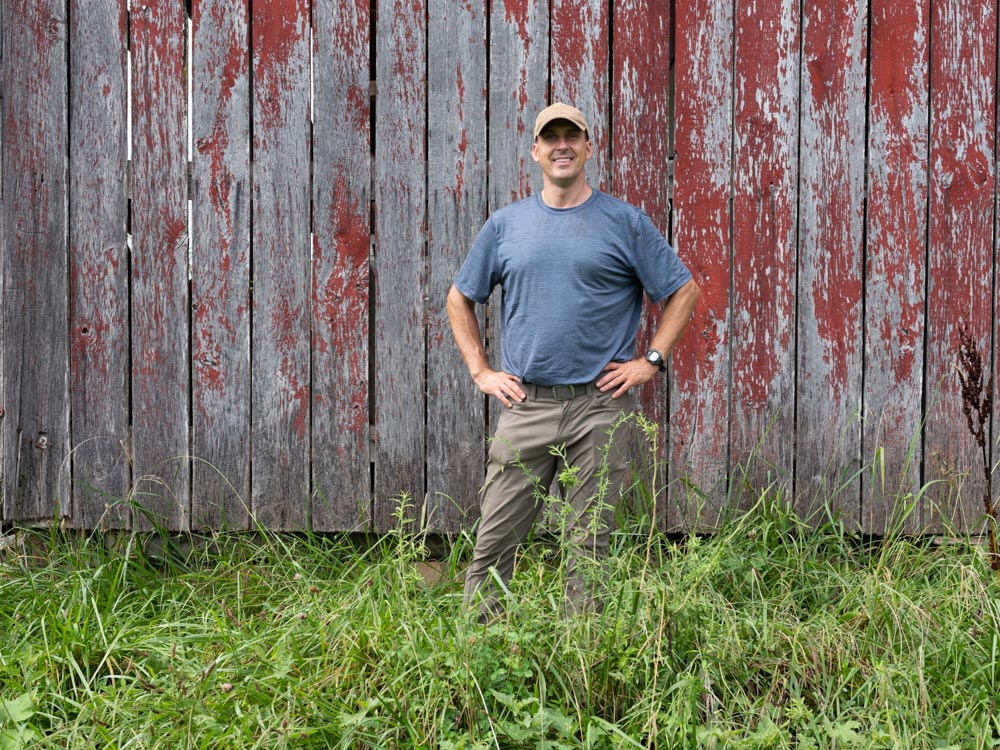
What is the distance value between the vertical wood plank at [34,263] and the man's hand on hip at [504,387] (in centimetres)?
178

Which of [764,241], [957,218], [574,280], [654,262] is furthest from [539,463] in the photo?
[957,218]

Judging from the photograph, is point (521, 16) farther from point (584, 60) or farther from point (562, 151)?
point (562, 151)

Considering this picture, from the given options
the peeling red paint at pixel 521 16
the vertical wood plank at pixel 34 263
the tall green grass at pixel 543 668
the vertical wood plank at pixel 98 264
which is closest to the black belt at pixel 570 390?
the tall green grass at pixel 543 668

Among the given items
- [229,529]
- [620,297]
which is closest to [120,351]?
[229,529]

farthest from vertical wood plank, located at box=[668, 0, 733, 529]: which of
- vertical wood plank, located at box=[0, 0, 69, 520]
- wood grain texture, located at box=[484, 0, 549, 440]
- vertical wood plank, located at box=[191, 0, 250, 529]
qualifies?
vertical wood plank, located at box=[0, 0, 69, 520]

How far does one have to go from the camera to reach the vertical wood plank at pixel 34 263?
3969mm

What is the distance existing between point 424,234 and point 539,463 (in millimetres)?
1085

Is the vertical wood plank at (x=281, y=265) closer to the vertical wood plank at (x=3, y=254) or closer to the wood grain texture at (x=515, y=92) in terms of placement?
the wood grain texture at (x=515, y=92)

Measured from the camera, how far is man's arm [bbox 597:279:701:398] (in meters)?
3.38

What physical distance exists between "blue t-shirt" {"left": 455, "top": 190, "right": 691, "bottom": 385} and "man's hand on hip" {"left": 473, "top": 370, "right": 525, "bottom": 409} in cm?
4

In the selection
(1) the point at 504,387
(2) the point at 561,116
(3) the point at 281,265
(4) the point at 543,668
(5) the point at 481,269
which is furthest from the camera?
(3) the point at 281,265

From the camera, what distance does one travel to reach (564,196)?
11.2 ft

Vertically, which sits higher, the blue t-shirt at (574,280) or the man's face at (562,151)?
the man's face at (562,151)

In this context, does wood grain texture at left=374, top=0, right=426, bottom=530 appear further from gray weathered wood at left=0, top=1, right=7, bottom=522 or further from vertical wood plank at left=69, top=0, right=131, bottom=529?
gray weathered wood at left=0, top=1, right=7, bottom=522
